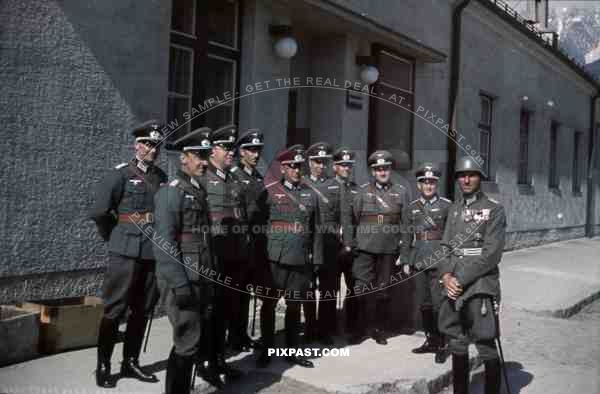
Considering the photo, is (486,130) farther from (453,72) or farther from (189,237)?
(189,237)

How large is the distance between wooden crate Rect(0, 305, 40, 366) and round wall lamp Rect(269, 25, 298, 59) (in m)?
4.22

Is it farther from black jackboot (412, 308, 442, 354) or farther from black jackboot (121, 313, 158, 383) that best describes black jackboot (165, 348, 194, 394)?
black jackboot (412, 308, 442, 354)

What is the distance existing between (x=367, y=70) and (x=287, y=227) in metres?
4.55

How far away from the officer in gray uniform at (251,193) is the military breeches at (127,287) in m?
0.86

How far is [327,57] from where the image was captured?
30.6ft

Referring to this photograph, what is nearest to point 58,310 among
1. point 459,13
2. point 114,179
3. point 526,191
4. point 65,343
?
point 65,343

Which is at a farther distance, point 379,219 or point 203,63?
point 203,63

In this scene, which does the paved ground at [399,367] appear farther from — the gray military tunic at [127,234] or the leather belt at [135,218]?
the leather belt at [135,218]

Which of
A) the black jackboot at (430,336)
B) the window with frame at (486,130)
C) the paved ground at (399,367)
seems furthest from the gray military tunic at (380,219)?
the window with frame at (486,130)

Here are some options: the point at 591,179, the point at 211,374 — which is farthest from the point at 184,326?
the point at 591,179

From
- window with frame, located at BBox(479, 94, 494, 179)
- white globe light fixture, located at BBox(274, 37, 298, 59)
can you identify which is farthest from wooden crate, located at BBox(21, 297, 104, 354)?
window with frame, located at BBox(479, 94, 494, 179)

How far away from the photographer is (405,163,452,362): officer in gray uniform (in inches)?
243

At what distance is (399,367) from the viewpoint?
548 centimetres

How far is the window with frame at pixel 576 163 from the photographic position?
2052cm
